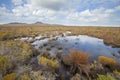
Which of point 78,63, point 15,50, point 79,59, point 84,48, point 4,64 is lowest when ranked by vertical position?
point 84,48

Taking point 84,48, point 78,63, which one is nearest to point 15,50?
point 78,63

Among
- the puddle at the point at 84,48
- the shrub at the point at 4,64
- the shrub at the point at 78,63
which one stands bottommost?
the puddle at the point at 84,48

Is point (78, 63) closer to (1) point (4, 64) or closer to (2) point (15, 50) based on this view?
(1) point (4, 64)

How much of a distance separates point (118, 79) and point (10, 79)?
28.1 feet

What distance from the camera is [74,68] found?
12844 mm

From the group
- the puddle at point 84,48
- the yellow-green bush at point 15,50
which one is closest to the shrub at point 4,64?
the yellow-green bush at point 15,50

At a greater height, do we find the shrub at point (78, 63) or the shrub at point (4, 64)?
the shrub at point (4, 64)

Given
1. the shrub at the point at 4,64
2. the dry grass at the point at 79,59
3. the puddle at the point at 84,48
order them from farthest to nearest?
the puddle at the point at 84,48, the dry grass at the point at 79,59, the shrub at the point at 4,64

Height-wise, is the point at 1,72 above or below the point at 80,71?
above

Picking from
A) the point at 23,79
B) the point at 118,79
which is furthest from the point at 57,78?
the point at 118,79

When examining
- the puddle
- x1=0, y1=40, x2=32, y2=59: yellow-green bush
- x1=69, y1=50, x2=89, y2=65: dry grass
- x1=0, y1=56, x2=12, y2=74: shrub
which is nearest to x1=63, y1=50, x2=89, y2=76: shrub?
x1=69, y1=50, x2=89, y2=65: dry grass

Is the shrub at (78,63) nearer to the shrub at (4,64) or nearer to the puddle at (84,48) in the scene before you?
the puddle at (84,48)

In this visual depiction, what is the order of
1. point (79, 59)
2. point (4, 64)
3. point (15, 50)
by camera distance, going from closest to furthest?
point (4, 64) < point (79, 59) < point (15, 50)

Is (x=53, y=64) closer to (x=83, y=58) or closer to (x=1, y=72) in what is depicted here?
(x=83, y=58)
